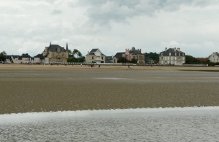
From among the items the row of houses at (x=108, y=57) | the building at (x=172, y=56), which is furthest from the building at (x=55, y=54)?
the building at (x=172, y=56)

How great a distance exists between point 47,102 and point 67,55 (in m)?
159

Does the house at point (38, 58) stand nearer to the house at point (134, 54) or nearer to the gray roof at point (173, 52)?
the house at point (134, 54)

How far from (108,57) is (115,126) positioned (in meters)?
180

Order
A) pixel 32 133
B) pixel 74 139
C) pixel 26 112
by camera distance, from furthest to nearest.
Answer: pixel 26 112, pixel 32 133, pixel 74 139

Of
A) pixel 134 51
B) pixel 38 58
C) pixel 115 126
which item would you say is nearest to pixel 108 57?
pixel 134 51

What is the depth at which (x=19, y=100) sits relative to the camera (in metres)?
21.6

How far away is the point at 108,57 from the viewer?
195 meters

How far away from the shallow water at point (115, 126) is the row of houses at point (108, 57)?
149m

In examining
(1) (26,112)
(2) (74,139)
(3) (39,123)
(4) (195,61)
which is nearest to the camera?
(2) (74,139)

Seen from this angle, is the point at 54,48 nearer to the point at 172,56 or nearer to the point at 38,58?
the point at 38,58

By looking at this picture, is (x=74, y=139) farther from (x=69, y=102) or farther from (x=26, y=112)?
(x=69, y=102)

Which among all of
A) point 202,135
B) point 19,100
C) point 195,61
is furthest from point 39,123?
point 195,61

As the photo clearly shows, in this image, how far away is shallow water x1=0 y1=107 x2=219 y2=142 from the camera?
1250 cm

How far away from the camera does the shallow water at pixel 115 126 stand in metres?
12.5
